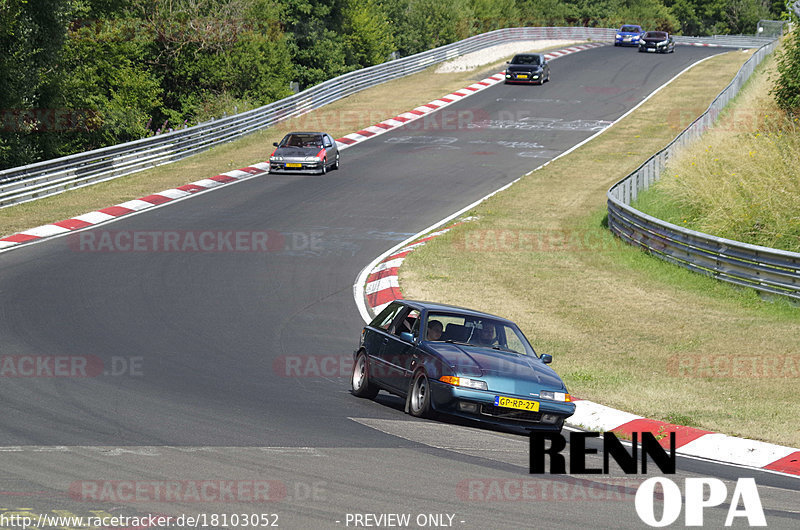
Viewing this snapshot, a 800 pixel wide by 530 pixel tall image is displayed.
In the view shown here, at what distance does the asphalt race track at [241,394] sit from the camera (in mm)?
7355

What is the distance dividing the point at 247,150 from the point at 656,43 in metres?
36.4

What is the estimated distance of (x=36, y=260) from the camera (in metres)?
19.8

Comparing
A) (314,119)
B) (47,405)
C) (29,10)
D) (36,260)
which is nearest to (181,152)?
(29,10)

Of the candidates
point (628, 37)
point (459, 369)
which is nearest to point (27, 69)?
point (459, 369)

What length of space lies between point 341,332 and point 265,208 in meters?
11.2

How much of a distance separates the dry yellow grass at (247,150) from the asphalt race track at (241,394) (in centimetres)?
214

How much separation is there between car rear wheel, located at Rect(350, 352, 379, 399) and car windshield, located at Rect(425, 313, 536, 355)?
38.4 inches

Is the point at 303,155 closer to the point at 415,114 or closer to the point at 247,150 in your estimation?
the point at 247,150

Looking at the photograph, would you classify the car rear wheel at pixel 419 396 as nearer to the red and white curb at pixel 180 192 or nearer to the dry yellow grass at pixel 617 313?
the dry yellow grass at pixel 617 313

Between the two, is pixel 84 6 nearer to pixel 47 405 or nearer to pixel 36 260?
pixel 36 260

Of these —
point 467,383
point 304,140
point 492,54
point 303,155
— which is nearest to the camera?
point 467,383

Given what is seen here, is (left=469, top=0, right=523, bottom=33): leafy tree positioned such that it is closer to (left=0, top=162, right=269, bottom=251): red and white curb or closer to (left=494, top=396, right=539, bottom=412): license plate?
(left=0, top=162, right=269, bottom=251): red and white curb

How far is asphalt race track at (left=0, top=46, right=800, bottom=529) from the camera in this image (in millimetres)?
7355

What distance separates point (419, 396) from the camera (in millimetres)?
11023
